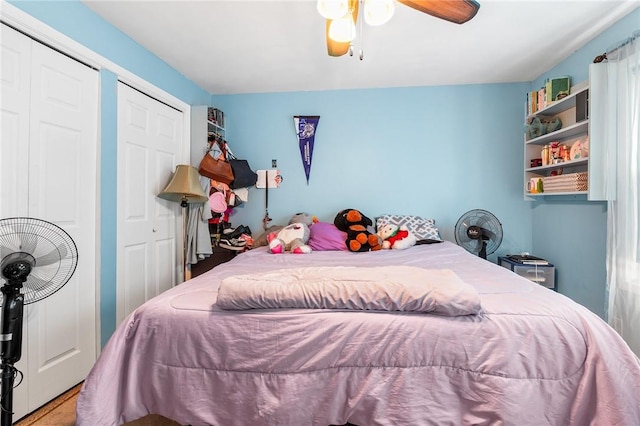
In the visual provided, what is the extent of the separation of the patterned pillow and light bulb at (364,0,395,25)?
6.38 feet

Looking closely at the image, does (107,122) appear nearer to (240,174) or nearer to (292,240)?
(240,174)

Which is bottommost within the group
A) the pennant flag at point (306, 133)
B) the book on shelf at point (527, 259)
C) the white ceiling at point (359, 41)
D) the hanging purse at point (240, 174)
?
the book on shelf at point (527, 259)

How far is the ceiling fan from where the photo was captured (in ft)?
4.24

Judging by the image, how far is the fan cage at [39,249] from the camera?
1.15m

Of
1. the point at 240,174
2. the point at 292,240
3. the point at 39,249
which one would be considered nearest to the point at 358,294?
the point at 39,249

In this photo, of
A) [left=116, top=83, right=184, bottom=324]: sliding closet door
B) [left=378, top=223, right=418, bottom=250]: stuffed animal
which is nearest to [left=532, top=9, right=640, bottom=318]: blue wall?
[left=378, top=223, right=418, bottom=250]: stuffed animal

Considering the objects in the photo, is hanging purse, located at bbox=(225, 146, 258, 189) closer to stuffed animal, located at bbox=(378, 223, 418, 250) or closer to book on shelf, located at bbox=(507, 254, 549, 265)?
stuffed animal, located at bbox=(378, 223, 418, 250)

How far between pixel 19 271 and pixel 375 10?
6.10 feet

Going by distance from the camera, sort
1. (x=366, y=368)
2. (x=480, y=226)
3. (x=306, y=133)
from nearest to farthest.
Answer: (x=366, y=368), (x=480, y=226), (x=306, y=133)

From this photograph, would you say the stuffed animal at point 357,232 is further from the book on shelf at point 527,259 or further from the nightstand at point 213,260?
the book on shelf at point 527,259

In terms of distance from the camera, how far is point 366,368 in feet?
3.60

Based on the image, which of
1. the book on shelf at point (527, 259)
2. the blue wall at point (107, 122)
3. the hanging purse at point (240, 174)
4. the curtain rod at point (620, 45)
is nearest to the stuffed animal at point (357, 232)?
the hanging purse at point (240, 174)

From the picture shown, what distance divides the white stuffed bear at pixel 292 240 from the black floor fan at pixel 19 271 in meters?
1.40

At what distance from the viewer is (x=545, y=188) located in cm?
257
